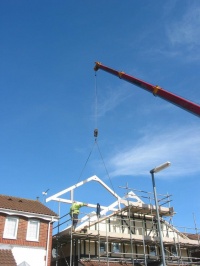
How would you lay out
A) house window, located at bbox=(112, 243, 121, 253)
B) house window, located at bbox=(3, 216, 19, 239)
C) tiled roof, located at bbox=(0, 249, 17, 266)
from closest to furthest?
tiled roof, located at bbox=(0, 249, 17, 266)
house window, located at bbox=(3, 216, 19, 239)
house window, located at bbox=(112, 243, 121, 253)

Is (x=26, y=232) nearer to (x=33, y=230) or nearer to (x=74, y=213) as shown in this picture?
(x=33, y=230)

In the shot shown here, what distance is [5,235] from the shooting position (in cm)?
2066

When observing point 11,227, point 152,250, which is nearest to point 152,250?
point 152,250

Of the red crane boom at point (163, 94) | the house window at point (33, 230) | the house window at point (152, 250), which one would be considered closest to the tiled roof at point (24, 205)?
the house window at point (33, 230)

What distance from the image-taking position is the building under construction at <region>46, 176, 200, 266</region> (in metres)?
22.2

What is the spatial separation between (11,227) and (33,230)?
5.08ft

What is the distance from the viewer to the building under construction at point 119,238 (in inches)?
875

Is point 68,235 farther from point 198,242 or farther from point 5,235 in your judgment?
point 198,242

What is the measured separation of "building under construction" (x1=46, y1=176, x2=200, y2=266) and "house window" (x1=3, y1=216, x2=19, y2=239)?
330cm

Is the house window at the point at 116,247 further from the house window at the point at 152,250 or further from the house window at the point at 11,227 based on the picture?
the house window at the point at 11,227

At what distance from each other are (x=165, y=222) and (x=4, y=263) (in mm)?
14010

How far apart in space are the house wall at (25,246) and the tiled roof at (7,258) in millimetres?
454

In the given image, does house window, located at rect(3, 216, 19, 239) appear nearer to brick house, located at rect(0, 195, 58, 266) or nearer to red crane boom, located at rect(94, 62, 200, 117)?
brick house, located at rect(0, 195, 58, 266)

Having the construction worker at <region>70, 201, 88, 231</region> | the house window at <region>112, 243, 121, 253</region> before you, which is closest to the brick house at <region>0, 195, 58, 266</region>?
the construction worker at <region>70, 201, 88, 231</region>
